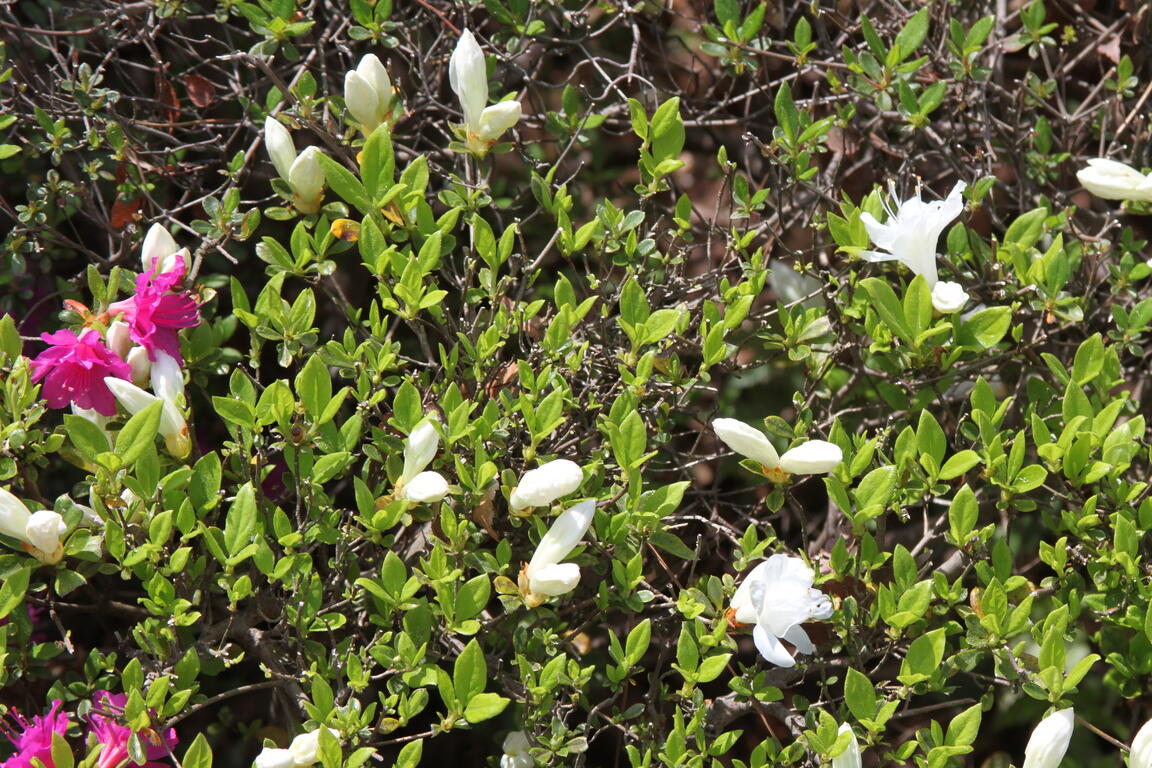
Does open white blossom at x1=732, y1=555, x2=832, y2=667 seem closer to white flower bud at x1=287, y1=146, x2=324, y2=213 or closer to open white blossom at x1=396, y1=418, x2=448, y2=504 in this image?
open white blossom at x1=396, y1=418, x2=448, y2=504

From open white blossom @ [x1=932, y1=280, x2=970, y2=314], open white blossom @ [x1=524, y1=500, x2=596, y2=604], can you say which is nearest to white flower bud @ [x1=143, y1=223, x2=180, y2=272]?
open white blossom @ [x1=524, y1=500, x2=596, y2=604]

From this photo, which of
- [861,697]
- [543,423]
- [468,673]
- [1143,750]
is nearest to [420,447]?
[543,423]

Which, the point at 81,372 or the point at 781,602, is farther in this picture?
the point at 81,372

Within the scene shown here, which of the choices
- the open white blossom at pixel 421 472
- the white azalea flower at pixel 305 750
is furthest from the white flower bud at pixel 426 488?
the white azalea flower at pixel 305 750

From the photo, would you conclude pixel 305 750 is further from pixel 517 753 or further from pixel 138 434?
pixel 138 434

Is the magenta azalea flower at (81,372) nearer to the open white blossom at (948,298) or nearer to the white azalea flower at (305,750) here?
the white azalea flower at (305,750)

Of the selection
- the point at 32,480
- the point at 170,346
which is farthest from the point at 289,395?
the point at 32,480

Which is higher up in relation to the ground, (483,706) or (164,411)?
(164,411)
